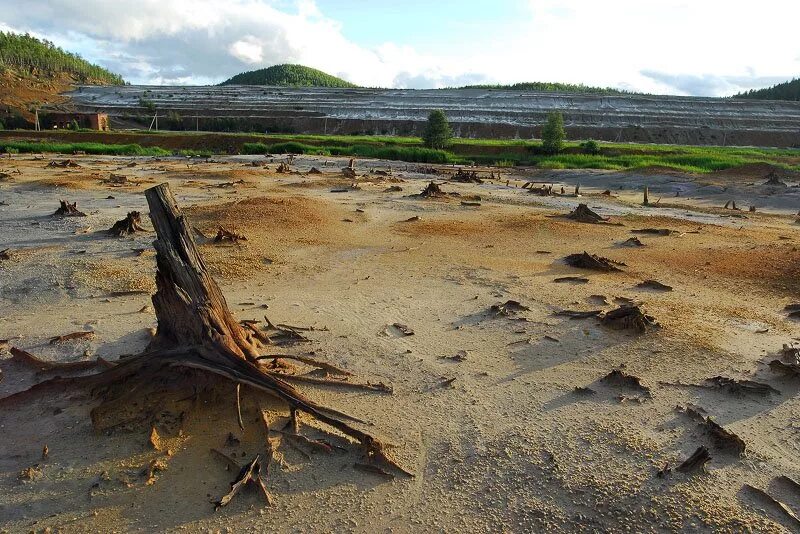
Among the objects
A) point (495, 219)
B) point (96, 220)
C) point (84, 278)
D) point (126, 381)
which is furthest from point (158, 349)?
point (495, 219)

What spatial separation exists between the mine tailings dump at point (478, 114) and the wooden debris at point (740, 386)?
5260cm

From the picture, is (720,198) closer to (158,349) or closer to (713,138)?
(158,349)

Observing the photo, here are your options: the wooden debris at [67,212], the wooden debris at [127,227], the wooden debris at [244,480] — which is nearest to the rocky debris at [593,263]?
the wooden debris at [244,480]

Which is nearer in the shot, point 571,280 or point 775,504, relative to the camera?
point 775,504

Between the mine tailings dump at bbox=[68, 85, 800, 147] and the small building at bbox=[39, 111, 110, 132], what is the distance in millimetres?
4980

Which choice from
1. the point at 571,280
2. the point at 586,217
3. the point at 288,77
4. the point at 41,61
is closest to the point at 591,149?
the point at 586,217

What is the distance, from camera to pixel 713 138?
188ft

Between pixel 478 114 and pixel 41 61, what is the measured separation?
6428 centimetres

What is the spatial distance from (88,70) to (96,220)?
9788 cm

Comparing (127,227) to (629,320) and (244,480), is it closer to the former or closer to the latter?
(244,480)

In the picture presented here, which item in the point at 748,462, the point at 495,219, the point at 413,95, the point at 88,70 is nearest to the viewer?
the point at 748,462

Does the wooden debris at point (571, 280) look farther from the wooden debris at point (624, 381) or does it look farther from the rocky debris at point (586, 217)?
the rocky debris at point (586, 217)

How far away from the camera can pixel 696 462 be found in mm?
4531

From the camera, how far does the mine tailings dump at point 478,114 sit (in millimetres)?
57469
